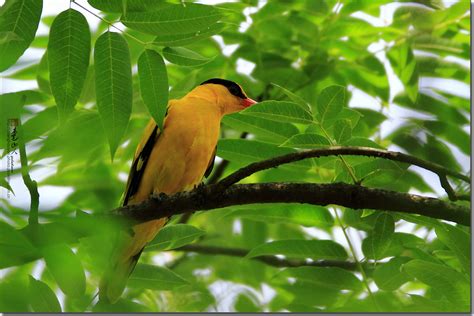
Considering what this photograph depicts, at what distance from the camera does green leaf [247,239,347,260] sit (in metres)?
2.44

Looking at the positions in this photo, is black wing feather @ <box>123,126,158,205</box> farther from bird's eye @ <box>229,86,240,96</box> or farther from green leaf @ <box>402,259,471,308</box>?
green leaf @ <box>402,259,471,308</box>

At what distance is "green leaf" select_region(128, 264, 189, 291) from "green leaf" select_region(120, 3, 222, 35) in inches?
33.5

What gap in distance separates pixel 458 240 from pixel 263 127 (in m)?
0.80

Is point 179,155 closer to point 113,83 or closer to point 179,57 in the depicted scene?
point 179,57

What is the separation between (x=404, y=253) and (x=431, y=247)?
123 mm

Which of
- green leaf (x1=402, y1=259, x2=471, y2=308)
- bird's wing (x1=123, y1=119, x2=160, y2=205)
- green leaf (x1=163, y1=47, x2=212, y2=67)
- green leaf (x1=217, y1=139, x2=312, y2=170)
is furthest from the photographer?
bird's wing (x1=123, y1=119, x2=160, y2=205)

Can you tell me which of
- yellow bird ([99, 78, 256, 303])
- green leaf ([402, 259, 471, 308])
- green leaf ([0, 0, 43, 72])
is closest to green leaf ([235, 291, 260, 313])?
green leaf ([402, 259, 471, 308])

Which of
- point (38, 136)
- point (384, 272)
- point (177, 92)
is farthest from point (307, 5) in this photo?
point (38, 136)

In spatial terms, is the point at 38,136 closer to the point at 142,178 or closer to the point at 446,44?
the point at 142,178

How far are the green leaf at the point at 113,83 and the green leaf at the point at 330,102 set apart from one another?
25.0 inches

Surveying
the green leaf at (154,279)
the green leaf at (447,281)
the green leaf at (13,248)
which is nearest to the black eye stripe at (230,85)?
the green leaf at (154,279)

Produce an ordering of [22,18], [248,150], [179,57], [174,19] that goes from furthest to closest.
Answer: [248,150] < [179,57] < [174,19] < [22,18]

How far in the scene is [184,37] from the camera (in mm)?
2215

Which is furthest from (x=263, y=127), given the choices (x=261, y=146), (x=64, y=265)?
(x=64, y=265)
